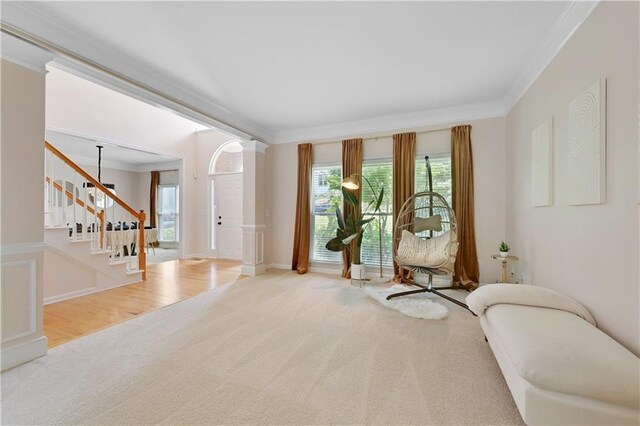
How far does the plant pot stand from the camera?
414 cm

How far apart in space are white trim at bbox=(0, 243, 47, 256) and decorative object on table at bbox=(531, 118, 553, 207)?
4281 millimetres

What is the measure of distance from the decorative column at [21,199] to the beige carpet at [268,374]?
0.27m

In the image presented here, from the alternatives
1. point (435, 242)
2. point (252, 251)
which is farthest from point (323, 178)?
point (435, 242)

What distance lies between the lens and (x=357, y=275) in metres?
4.16

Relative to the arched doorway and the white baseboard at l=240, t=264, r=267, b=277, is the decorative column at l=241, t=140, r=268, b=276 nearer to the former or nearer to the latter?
the white baseboard at l=240, t=264, r=267, b=277

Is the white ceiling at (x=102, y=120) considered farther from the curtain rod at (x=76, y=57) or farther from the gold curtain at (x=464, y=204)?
the gold curtain at (x=464, y=204)

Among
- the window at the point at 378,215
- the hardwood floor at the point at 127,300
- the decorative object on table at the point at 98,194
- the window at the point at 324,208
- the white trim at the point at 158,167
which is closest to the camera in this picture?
the hardwood floor at the point at 127,300

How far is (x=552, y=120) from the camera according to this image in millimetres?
2385

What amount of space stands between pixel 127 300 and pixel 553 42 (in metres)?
5.30

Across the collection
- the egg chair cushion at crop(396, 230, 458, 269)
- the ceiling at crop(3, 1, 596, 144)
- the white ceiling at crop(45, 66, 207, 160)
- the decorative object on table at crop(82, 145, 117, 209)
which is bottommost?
the egg chair cushion at crop(396, 230, 458, 269)

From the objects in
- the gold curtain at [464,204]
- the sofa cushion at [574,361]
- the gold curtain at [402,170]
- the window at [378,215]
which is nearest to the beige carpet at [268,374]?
the sofa cushion at [574,361]

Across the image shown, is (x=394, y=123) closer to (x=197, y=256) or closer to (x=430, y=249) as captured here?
(x=430, y=249)

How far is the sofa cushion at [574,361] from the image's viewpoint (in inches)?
45.7

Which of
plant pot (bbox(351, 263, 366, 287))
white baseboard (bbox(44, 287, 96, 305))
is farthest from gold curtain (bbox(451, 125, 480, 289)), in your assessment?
white baseboard (bbox(44, 287, 96, 305))
